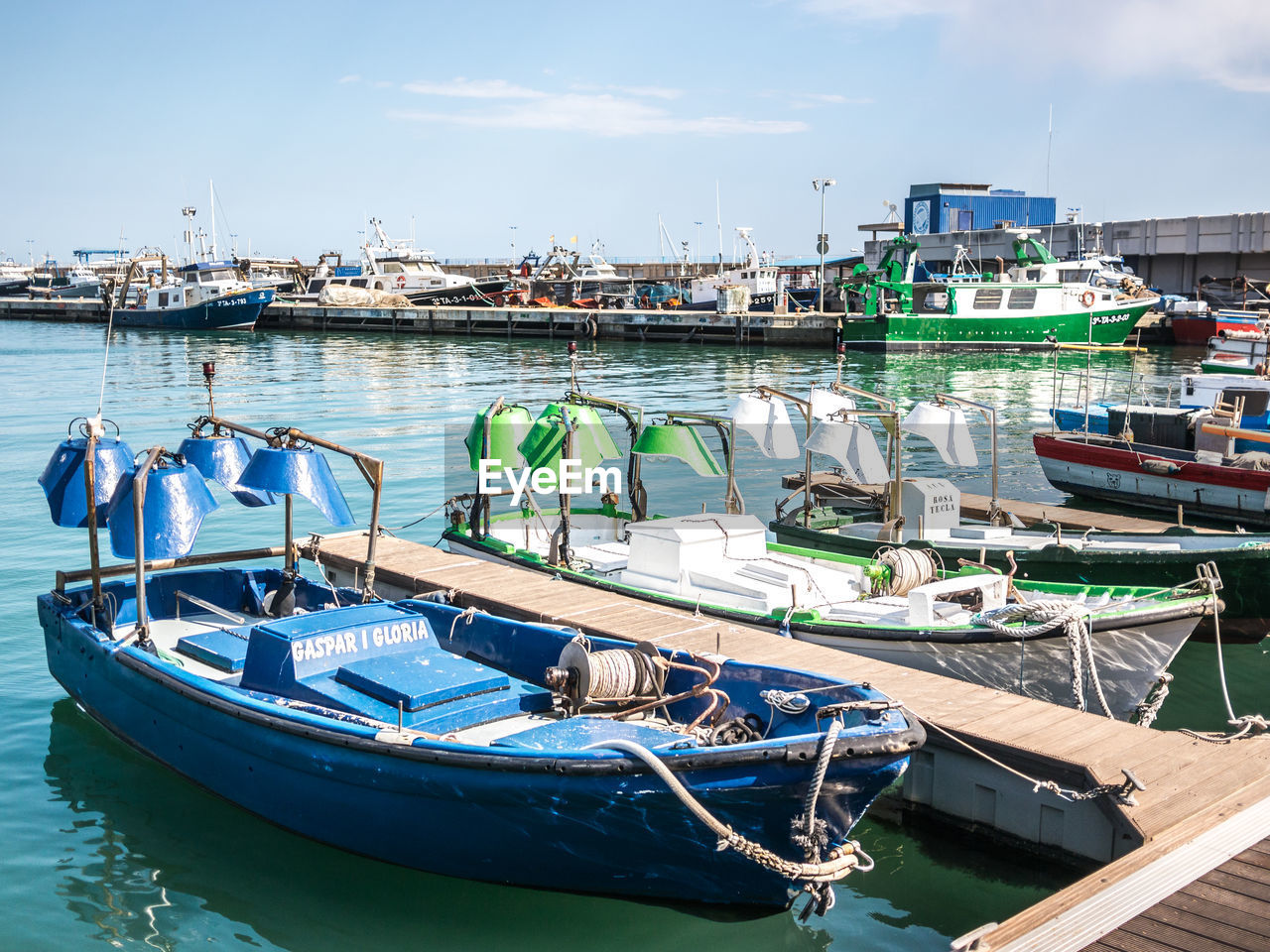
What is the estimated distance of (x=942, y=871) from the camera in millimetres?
9180

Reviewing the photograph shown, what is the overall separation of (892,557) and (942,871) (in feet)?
15.9

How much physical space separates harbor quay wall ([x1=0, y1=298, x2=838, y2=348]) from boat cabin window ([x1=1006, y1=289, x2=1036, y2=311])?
9.36 m

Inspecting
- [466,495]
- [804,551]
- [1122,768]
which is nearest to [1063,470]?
[804,551]

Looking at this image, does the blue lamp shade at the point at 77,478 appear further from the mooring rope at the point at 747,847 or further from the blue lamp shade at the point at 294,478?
the mooring rope at the point at 747,847

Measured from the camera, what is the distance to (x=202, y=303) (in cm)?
7556

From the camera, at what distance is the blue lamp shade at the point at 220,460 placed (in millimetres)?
11047

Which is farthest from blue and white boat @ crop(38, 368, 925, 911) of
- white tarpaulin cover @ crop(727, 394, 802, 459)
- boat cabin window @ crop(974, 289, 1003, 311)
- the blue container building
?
the blue container building

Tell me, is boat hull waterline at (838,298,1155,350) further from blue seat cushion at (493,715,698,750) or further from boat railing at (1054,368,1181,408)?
blue seat cushion at (493,715,698,750)

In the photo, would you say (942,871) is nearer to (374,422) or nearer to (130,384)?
(374,422)

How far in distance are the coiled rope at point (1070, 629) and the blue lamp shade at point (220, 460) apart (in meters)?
7.29

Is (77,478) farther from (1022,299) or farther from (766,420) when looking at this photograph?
(1022,299)

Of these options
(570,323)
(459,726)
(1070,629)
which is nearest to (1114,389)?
(570,323)

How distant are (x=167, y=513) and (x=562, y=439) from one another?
524 cm

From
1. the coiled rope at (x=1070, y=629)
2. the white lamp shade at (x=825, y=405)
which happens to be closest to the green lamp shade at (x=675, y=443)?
the white lamp shade at (x=825, y=405)
